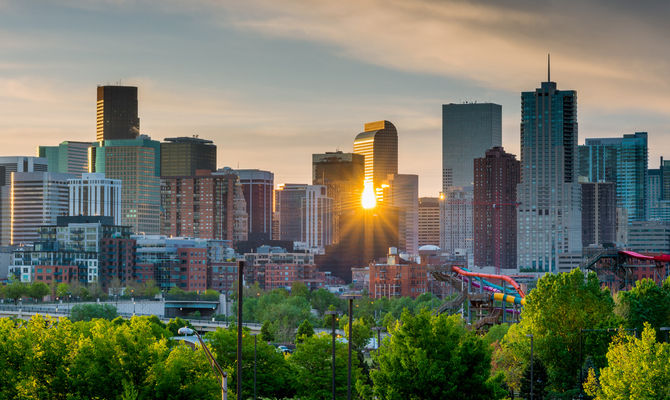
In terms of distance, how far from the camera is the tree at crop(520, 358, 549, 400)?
94312 millimetres

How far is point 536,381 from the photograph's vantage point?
95250mm

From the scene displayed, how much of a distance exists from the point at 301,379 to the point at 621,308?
3719 cm

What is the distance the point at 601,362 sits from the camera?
97.9m

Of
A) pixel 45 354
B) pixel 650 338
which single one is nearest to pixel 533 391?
pixel 650 338

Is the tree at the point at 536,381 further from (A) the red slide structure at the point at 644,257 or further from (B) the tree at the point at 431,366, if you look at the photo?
(A) the red slide structure at the point at 644,257

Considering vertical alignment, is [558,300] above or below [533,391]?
above

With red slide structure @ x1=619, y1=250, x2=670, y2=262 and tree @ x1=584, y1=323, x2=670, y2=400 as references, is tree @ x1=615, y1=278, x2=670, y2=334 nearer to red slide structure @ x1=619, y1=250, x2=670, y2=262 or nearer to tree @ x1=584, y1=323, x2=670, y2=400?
red slide structure @ x1=619, y1=250, x2=670, y2=262

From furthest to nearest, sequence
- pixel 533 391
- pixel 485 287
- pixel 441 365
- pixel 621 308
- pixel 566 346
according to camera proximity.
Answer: pixel 485 287
pixel 621 308
pixel 566 346
pixel 533 391
pixel 441 365

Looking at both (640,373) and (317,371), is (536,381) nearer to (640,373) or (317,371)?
(317,371)

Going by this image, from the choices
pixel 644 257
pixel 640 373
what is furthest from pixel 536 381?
pixel 644 257

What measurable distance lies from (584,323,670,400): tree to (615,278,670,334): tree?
3860cm

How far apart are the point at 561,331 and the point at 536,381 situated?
9.39 metres

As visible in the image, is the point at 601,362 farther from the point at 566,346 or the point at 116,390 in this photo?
the point at 116,390

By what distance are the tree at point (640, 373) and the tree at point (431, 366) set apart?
737cm
